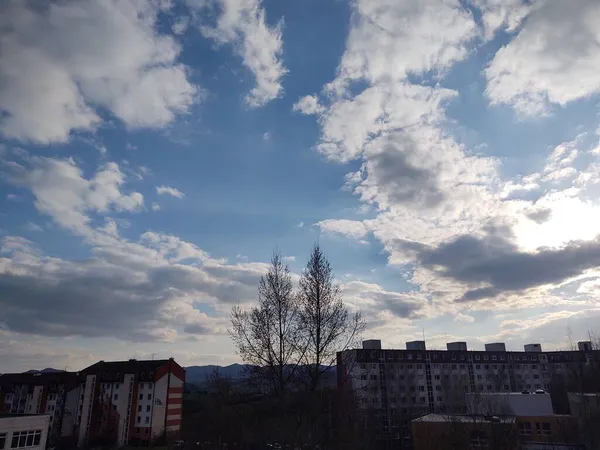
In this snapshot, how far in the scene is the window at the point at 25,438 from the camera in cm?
3359

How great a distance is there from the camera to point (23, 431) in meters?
34.4

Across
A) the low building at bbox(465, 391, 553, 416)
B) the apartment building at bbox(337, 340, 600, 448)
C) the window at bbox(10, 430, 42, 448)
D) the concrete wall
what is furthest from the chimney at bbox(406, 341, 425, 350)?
the window at bbox(10, 430, 42, 448)

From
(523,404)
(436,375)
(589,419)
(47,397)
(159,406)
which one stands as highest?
(436,375)

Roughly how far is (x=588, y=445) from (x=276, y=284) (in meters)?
35.4

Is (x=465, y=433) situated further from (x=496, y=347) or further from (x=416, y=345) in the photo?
(x=496, y=347)

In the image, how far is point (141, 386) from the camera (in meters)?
59.4

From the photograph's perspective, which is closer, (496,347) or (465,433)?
(465,433)

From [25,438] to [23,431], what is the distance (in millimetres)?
662

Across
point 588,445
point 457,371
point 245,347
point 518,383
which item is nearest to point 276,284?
point 245,347

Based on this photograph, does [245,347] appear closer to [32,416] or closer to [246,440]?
[246,440]

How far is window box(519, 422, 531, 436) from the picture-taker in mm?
42031

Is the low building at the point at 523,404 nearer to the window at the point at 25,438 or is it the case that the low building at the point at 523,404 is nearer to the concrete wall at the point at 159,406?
the concrete wall at the point at 159,406

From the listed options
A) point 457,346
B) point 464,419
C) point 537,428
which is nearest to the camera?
point 464,419

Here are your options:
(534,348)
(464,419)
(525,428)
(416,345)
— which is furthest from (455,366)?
(464,419)
